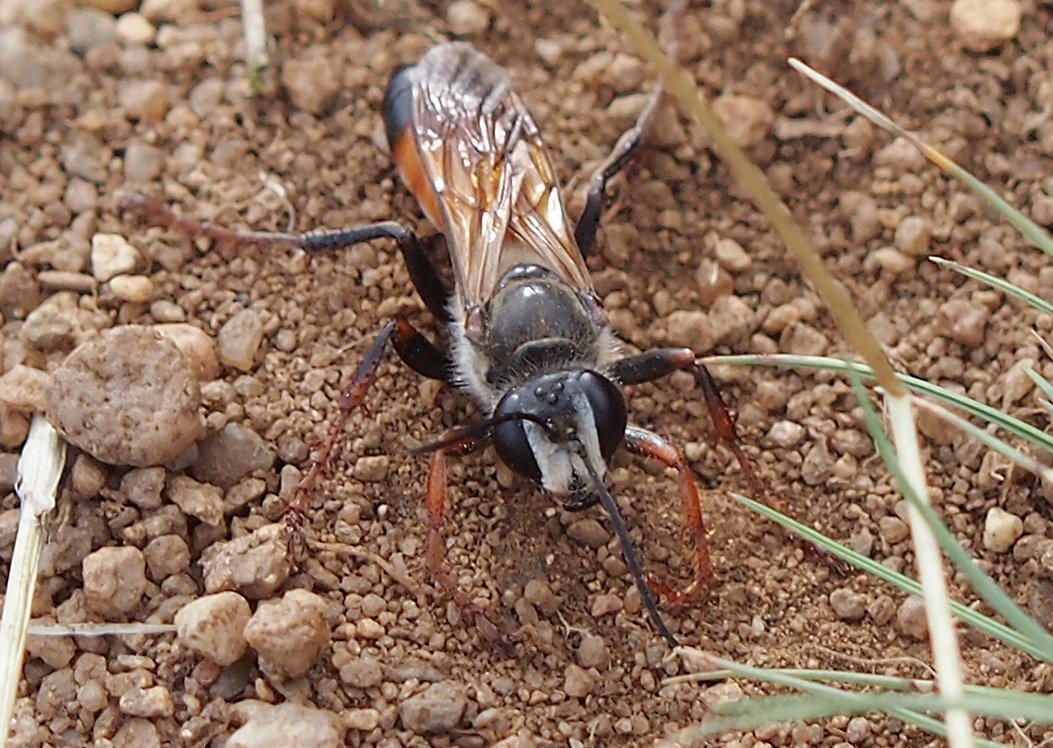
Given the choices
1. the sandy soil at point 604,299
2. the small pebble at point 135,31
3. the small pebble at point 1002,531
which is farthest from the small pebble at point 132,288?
the small pebble at point 1002,531

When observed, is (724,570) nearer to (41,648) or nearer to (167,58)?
(41,648)

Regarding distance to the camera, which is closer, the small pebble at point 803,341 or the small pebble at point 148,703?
the small pebble at point 148,703

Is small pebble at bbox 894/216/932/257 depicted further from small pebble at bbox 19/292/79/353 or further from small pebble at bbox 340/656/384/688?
small pebble at bbox 19/292/79/353

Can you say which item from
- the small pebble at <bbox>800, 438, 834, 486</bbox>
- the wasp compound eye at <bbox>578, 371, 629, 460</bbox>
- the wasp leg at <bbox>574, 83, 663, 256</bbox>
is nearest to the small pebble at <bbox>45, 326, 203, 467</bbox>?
the wasp compound eye at <bbox>578, 371, 629, 460</bbox>

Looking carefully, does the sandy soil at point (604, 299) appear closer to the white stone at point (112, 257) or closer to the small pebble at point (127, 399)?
the white stone at point (112, 257)

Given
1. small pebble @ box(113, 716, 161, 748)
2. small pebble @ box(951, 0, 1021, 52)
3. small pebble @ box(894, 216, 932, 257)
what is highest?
small pebble @ box(951, 0, 1021, 52)

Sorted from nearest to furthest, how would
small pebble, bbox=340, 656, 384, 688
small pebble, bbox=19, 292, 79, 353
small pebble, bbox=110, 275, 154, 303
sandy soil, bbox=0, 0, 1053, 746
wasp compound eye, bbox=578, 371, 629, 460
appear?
small pebble, bbox=340, 656, 384, 688 < sandy soil, bbox=0, 0, 1053, 746 < wasp compound eye, bbox=578, 371, 629, 460 < small pebble, bbox=19, 292, 79, 353 < small pebble, bbox=110, 275, 154, 303
